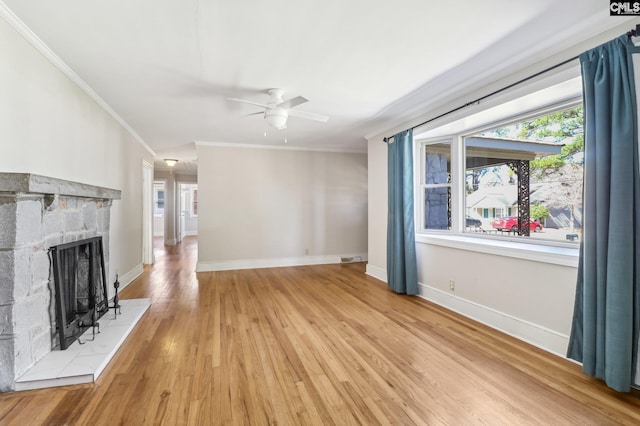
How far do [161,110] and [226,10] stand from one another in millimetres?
2284

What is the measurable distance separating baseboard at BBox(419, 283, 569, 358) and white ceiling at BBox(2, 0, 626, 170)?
7.41ft

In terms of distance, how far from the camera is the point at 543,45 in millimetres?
2170

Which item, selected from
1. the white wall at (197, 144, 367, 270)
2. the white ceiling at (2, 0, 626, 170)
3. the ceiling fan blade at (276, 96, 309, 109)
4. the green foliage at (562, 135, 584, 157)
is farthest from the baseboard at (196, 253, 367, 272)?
the green foliage at (562, 135, 584, 157)

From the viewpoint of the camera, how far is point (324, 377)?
1.98 metres

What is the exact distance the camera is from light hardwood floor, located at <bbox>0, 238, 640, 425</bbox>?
1617 millimetres

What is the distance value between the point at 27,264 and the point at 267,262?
4.00 m

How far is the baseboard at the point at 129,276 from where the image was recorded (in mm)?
4160

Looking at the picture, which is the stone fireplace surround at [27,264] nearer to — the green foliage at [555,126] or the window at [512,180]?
the window at [512,180]

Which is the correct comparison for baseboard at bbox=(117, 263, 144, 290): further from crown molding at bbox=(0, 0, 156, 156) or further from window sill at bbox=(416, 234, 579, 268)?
window sill at bbox=(416, 234, 579, 268)

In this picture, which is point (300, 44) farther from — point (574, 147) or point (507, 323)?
point (507, 323)

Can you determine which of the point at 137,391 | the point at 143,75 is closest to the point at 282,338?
the point at 137,391

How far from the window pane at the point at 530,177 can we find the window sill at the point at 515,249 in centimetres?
19

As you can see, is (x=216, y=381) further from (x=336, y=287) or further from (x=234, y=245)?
(x=234, y=245)

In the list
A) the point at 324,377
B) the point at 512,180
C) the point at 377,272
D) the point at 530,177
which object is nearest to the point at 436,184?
Answer: the point at 512,180
